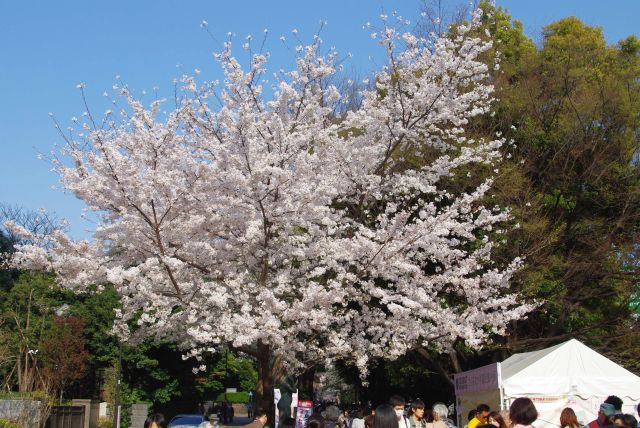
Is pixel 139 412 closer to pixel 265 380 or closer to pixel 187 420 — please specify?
pixel 187 420

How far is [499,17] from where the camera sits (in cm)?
2502

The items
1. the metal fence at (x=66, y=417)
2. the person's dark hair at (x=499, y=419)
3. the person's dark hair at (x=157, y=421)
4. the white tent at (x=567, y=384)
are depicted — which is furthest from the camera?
the metal fence at (x=66, y=417)

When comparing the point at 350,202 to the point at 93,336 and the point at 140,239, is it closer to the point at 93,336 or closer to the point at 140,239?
the point at 140,239

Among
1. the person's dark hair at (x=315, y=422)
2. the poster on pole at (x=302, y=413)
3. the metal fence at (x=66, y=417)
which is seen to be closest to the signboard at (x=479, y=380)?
the person's dark hair at (x=315, y=422)

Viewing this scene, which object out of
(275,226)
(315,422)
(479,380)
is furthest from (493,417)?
(275,226)

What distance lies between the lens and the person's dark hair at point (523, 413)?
17.9ft

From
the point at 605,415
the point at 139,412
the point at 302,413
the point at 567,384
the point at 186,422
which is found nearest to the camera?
the point at 605,415

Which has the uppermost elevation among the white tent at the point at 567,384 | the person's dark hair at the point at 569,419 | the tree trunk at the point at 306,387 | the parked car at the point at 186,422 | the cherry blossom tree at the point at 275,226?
the cherry blossom tree at the point at 275,226

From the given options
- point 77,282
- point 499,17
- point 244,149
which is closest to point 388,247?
point 244,149

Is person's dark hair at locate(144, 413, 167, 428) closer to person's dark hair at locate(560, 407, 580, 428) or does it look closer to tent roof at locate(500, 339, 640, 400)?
person's dark hair at locate(560, 407, 580, 428)

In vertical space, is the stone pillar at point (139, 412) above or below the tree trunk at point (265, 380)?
below

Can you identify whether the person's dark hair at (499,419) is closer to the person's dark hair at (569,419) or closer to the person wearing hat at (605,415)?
the person's dark hair at (569,419)

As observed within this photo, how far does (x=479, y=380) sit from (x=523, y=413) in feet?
18.2

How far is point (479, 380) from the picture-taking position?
10875 millimetres
